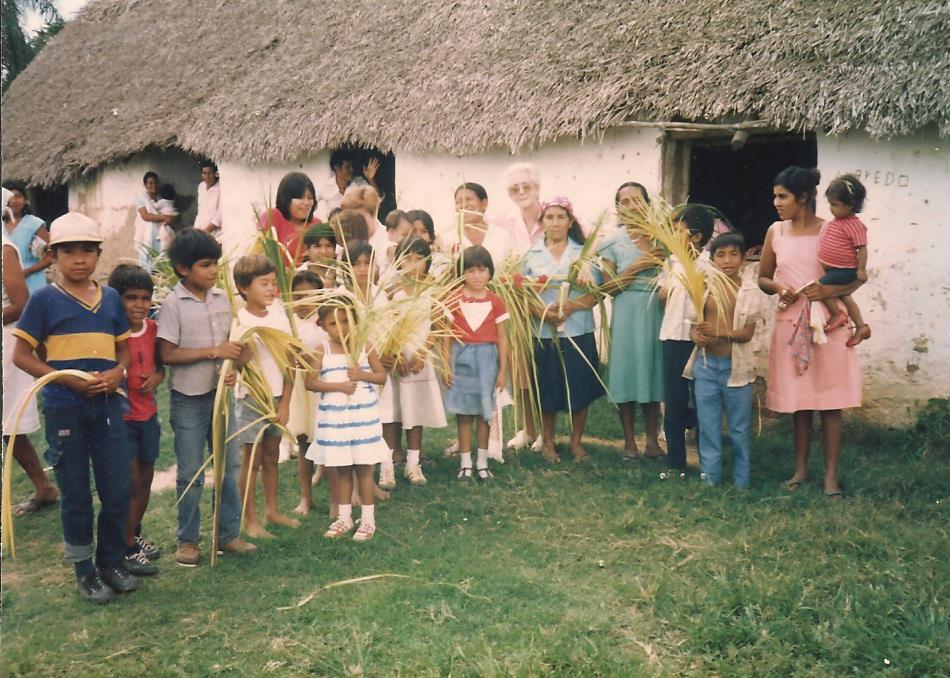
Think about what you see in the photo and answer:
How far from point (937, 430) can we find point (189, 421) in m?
4.46

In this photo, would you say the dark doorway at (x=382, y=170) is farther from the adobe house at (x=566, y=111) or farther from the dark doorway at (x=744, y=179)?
the dark doorway at (x=744, y=179)

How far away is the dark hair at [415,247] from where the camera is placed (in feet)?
15.3

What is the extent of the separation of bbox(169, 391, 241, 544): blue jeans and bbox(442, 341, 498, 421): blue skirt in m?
1.42

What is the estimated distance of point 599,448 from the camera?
565cm

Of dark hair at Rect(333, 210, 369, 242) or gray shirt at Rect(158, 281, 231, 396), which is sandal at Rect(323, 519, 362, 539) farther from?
dark hair at Rect(333, 210, 369, 242)

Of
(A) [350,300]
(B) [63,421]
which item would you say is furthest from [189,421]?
(A) [350,300]

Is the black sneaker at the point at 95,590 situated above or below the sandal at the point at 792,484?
below

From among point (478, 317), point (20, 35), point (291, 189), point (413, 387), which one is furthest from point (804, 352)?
point (20, 35)

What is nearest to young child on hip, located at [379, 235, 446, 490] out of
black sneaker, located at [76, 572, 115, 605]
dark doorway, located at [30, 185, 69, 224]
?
black sneaker, located at [76, 572, 115, 605]

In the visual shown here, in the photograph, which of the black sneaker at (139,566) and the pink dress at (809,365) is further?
the pink dress at (809,365)

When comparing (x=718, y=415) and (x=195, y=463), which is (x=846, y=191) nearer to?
(x=718, y=415)

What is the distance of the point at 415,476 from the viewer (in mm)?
4980

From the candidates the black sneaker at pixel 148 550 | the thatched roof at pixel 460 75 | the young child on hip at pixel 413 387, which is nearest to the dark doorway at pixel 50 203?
the thatched roof at pixel 460 75

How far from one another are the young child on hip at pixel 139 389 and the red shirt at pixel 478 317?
175 centimetres
